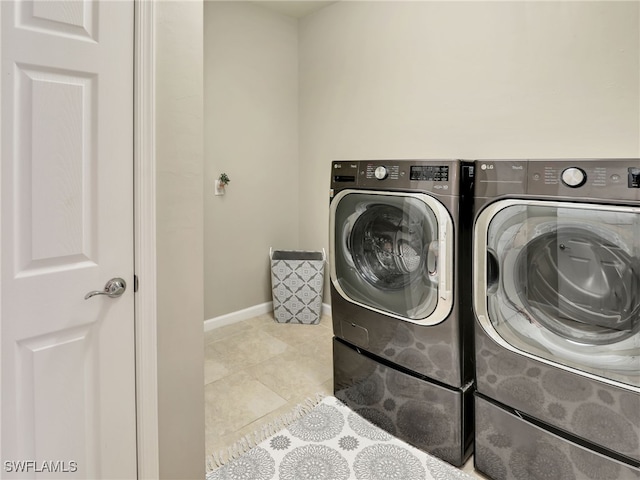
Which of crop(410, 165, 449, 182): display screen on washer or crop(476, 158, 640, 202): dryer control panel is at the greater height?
crop(410, 165, 449, 182): display screen on washer

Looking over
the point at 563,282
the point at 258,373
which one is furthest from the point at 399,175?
the point at 258,373

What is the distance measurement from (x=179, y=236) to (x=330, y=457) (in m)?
1.20

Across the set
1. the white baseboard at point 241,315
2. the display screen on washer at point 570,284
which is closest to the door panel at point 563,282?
the display screen on washer at point 570,284

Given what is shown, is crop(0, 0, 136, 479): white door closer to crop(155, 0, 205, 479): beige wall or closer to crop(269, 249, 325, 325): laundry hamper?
crop(155, 0, 205, 479): beige wall

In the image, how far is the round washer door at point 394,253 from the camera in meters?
1.52

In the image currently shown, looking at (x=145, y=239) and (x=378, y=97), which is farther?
(x=378, y=97)

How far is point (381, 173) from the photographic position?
168cm

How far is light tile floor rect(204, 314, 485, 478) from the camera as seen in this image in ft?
6.24

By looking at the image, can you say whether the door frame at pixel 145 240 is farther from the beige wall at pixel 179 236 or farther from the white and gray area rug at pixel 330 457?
the white and gray area rug at pixel 330 457

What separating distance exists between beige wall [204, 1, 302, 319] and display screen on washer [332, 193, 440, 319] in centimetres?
141

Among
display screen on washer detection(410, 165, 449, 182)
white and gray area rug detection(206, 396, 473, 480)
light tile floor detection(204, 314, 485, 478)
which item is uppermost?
display screen on washer detection(410, 165, 449, 182)

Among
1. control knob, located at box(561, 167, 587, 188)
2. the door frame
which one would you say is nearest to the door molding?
the door frame

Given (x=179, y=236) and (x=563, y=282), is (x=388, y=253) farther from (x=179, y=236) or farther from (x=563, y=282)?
(x=179, y=236)

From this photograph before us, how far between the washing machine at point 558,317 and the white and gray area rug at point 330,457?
0.31m
